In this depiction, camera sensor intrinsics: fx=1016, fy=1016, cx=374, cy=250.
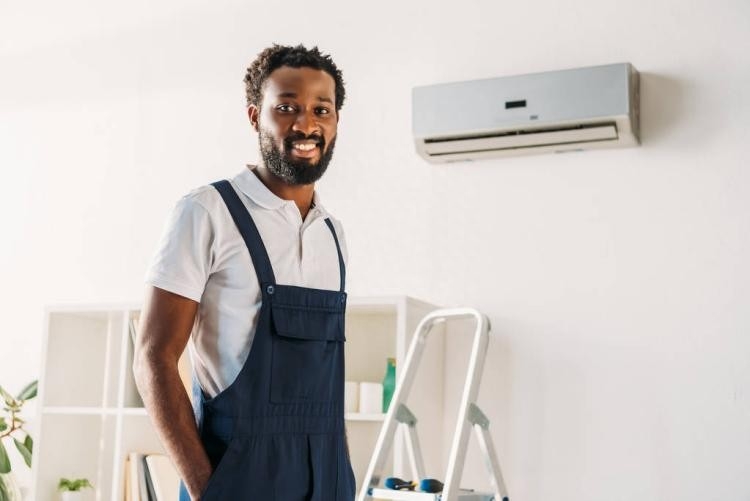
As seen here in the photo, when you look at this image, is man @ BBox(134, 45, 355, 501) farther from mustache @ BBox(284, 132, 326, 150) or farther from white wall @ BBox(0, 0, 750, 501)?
white wall @ BBox(0, 0, 750, 501)

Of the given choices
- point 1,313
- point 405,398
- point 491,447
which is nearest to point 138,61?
point 1,313

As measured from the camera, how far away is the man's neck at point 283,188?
176 centimetres

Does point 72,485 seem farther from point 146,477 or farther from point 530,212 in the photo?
point 530,212

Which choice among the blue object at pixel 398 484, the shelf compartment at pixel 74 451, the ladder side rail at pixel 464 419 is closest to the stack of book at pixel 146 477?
the shelf compartment at pixel 74 451

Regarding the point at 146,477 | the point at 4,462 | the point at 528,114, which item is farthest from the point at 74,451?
the point at 528,114

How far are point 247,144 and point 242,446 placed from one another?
8.02 feet

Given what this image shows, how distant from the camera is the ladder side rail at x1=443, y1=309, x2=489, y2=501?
9.02ft

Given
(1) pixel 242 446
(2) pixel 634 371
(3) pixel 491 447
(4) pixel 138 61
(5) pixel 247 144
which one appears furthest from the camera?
(4) pixel 138 61

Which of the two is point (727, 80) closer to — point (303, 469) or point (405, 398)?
point (405, 398)

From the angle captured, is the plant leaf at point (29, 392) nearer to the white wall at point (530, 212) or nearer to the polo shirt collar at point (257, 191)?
the white wall at point (530, 212)

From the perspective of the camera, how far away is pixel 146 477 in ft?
11.5

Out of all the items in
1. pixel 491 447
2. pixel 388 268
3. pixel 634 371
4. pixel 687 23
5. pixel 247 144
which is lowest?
pixel 491 447

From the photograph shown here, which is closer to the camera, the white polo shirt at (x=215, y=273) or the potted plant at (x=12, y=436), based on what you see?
the white polo shirt at (x=215, y=273)

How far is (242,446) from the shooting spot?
156 centimetres
